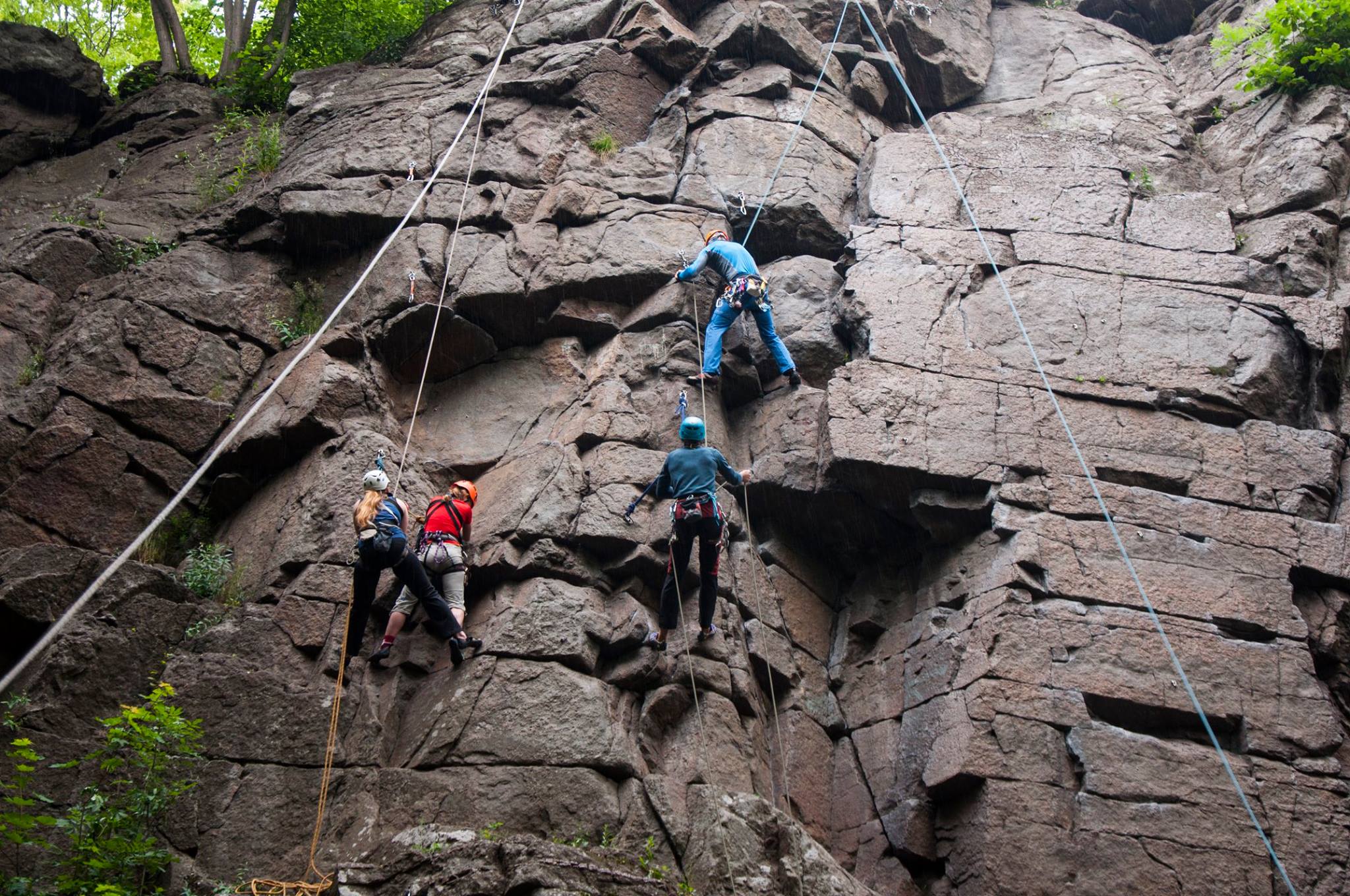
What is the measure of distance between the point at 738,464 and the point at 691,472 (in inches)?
78.4

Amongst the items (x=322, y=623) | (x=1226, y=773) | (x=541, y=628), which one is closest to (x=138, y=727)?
(x=322, y=623)

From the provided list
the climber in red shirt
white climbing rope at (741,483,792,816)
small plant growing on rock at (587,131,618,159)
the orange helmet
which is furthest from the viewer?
small plant growing on rock at (587,131,618,159)

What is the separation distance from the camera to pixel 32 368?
35.1ft

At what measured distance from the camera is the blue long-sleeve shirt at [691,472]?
878 cm

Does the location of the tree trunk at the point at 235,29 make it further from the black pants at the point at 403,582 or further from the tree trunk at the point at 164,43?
the black pants at the point at 403,582

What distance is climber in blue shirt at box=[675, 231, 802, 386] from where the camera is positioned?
10836 millimetres

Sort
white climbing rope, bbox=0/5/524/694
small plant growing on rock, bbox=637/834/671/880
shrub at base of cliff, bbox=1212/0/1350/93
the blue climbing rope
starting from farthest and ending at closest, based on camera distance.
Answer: shrub at base of cliff, bbox=1212/0/1350/93 < the blue climbing rope < white climbing rope, bbox=0/5/524/694 < small plant growing on rock, bbox=637/834/671/880

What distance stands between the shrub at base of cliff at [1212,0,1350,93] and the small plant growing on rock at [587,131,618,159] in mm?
7833

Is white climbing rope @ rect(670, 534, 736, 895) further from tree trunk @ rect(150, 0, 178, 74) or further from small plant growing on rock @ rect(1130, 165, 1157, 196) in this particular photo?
tree trunk @ rect(150, 0, 178, 74)

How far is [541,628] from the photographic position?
337 inches

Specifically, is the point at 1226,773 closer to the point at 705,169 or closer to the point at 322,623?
the point at 322,623

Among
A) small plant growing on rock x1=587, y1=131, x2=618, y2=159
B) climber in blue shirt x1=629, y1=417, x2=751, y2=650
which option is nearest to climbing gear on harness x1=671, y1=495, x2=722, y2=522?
climber in blue shirt x1=629, y1=417, x2=751, y2=650

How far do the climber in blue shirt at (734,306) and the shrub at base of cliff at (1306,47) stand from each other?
7.37 m

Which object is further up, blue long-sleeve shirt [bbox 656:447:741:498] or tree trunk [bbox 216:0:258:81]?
tree trunk [bbox 216:0:258:81]
